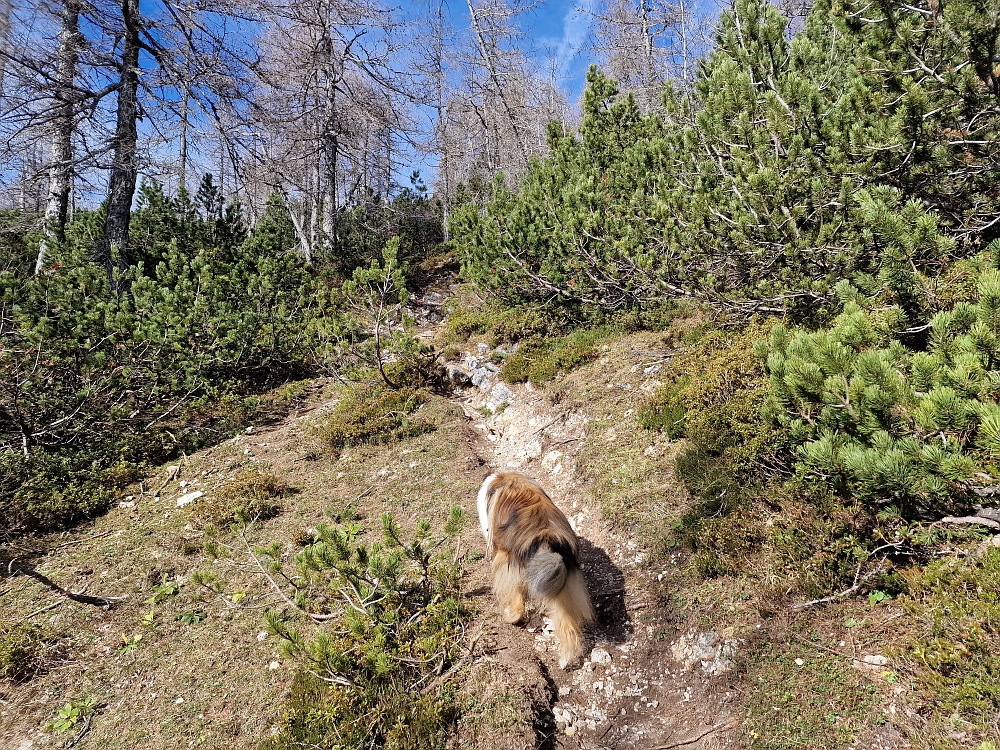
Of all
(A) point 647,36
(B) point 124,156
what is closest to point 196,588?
(B) point 124,156

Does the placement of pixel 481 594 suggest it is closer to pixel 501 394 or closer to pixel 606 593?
pixel 606 593

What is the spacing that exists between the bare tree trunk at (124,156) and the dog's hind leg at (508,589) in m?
10.2

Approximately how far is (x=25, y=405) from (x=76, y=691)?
4599 mm

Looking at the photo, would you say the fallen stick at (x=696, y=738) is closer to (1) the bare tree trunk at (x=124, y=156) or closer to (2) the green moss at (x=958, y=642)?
(2) the green moss at (x=958, y=642)

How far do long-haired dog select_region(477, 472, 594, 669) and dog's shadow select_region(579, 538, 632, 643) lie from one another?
28 centimetres

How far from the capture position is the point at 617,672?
3.50 m

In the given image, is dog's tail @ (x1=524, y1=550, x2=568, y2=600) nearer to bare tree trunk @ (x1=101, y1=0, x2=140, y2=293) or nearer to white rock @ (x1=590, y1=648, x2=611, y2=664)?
white rock @ (x1=590, y1=648, x2=611, y2=664)

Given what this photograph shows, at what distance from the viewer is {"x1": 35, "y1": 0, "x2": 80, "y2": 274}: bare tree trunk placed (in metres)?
9.64

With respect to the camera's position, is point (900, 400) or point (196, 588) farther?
point (196, 588)

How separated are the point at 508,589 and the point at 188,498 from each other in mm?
4707

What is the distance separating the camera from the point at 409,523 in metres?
5.57

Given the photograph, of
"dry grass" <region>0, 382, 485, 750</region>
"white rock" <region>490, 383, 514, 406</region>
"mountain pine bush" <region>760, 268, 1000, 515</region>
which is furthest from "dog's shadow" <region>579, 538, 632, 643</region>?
"white rock" <region>490, 383, 514, 406</region>

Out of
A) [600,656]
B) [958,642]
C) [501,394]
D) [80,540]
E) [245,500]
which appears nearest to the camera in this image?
[958,642]

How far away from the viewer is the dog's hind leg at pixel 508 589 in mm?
3787
